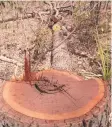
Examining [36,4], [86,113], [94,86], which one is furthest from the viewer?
[36,4]

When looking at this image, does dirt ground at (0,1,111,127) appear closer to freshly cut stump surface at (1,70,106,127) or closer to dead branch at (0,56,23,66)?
dead branch at (0,56,23,66)

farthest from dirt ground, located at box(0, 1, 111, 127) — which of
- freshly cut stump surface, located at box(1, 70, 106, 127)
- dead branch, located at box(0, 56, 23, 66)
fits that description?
freshly cut stump surface, located at box(1, 70, 106, 127)

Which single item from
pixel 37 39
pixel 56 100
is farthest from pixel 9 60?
pixel 56 100

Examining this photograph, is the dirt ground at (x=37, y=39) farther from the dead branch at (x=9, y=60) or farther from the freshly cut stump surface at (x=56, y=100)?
the freshly cut stump surface at (x=56, y=100)

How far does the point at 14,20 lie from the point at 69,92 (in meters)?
1.45

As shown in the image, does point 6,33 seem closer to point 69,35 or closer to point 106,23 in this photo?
point 69,35

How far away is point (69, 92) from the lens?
1728 millimetres

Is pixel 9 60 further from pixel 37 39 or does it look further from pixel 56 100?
pixel 56 100

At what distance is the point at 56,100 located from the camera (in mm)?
1687

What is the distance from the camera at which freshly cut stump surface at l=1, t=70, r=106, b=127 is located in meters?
1.62

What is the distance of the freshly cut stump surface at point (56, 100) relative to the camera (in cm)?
162

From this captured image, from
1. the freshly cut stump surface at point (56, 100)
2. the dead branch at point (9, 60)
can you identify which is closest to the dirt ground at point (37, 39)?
the dead branch at point (9, 60)

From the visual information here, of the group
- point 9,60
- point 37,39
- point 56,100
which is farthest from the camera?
point 37,39

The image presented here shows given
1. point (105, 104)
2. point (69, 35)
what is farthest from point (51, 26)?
point (105, 104)
